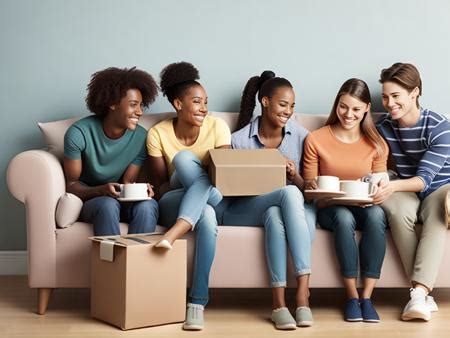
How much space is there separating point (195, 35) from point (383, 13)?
0.92 metres

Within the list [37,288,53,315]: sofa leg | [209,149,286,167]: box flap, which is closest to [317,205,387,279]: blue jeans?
[209,149,286,167]: box flap

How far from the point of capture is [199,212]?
268 cm

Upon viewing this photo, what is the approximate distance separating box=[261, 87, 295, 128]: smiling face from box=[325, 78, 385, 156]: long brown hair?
0.64ft

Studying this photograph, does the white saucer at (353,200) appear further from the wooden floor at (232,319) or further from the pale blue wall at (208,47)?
the pale blue wall at (208,47)

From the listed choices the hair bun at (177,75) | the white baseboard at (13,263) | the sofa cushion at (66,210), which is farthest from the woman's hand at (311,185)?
the white baseboard at (13,263)

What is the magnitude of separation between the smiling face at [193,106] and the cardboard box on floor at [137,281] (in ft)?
1.97

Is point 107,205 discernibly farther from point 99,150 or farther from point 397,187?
point 397,187

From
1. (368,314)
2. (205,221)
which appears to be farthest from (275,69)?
(368,314)

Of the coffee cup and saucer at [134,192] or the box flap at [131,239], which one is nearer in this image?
the box flap at [131,239]

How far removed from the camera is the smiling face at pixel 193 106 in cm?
304

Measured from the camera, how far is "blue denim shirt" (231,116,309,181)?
309 cm

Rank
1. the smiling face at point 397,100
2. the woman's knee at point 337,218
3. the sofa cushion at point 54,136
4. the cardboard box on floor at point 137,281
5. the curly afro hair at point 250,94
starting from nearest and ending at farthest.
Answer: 1. the cardboard box on floor at point 137,281
2. the woman's knee at point 337,218
3. the smiling face at point 397,100
4. the sofa cushion at point 54,136
5. the curly afro hair at point 250,94

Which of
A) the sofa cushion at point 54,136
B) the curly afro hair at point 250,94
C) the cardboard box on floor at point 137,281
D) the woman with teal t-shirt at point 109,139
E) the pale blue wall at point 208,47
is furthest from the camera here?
the pale blue wall at point 208,47

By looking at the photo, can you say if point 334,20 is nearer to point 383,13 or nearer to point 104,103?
point 383,13
